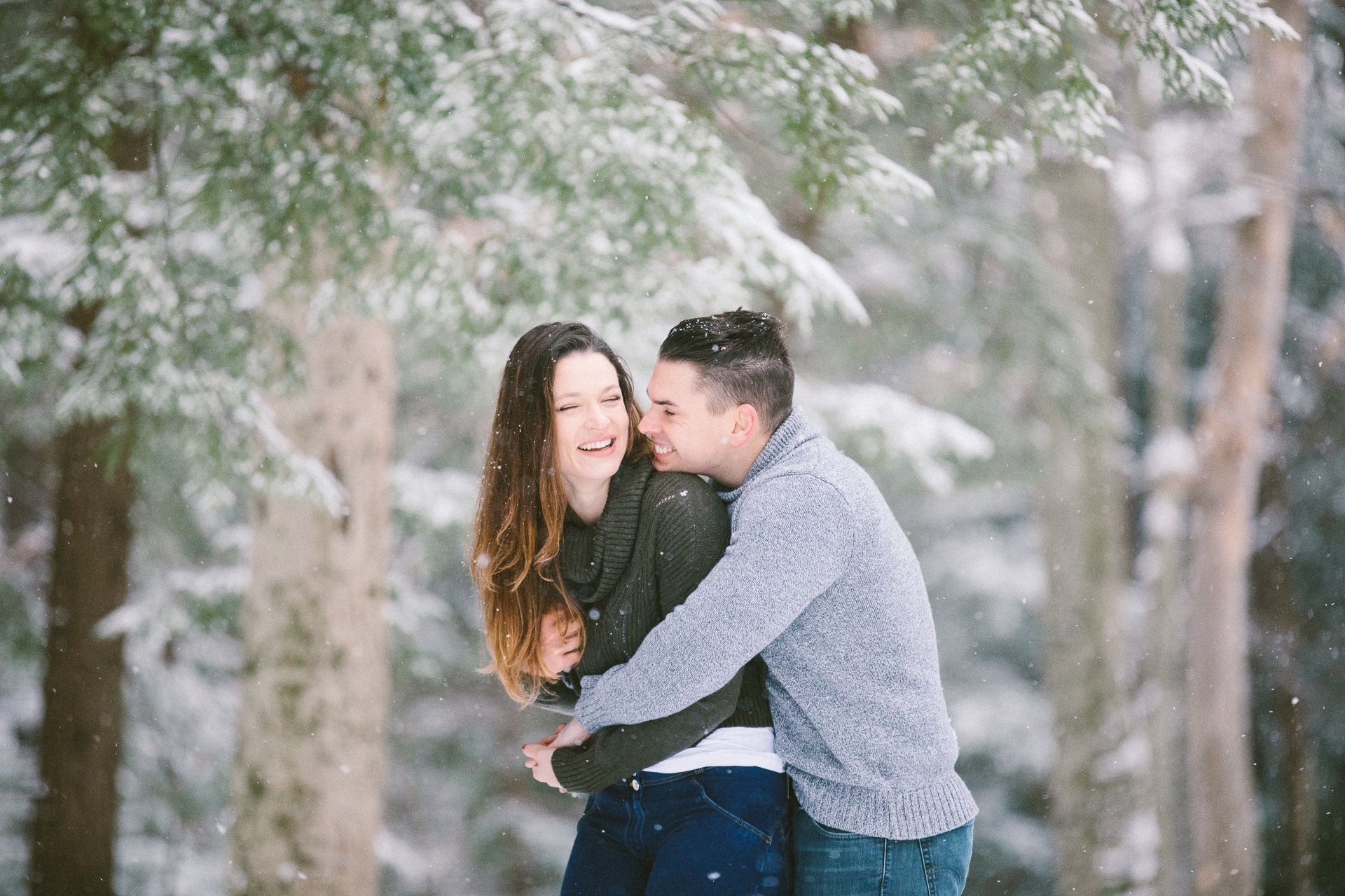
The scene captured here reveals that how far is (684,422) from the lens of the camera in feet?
6.10

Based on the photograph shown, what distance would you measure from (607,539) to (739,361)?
436 millimetres

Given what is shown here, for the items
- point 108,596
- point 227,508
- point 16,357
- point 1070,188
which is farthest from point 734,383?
point 1070,188

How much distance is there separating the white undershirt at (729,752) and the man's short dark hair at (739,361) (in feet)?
1.93

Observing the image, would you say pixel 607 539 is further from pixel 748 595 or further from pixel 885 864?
pixel 885 864

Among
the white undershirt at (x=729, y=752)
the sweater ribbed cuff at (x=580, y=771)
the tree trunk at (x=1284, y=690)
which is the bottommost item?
the tree trunk at (x=1284, y=690)

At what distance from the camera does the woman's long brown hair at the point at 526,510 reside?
6.24 ft

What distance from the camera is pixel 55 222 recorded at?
366 centimetres

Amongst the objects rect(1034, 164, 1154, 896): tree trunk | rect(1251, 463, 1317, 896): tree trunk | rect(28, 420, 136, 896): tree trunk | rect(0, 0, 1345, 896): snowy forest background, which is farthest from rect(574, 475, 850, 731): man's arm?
rect(1251, 463, 1317, 896): tree trunk

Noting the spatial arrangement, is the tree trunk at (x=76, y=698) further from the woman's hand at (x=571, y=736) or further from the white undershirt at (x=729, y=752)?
the white undershirt at (x=729, y=752)

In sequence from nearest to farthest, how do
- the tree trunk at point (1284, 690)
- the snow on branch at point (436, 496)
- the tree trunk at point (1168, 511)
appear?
the snow on branch at point (436, 496)
the tree trunk at point (1168, 511)
the tree trunk at point (1284, 690)

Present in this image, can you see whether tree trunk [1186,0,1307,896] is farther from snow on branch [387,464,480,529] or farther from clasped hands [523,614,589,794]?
clasped hands [523,614,589,794]

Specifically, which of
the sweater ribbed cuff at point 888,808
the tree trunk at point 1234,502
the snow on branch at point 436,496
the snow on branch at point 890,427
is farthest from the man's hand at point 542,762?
the tree trunk at point 1234,502

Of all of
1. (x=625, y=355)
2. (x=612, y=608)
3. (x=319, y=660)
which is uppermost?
(x=612, y=608)

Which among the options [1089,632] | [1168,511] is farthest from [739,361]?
[1168,511]
